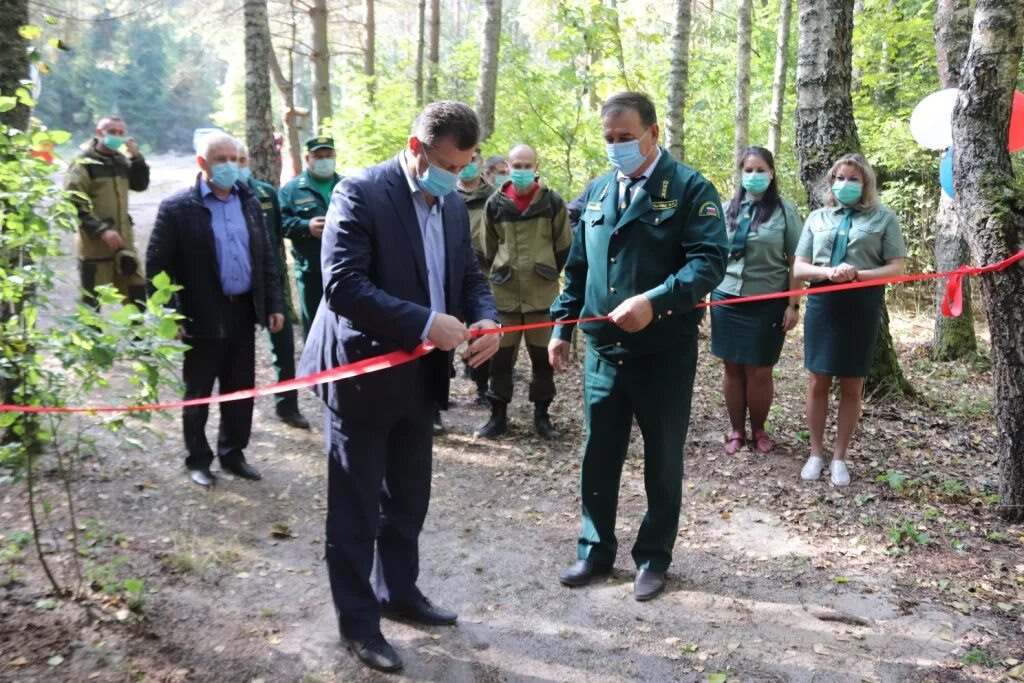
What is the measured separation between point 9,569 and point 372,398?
6.34 feet

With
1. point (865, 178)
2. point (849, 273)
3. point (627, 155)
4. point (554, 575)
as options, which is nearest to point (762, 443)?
point (849, 273)

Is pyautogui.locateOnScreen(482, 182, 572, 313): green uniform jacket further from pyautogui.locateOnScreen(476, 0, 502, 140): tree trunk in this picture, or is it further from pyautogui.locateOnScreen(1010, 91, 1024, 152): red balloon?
pyautogui.locateOnScreen(476, 0, 502, 140): tree trunk

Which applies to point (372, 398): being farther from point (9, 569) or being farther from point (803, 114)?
point (803, 114)

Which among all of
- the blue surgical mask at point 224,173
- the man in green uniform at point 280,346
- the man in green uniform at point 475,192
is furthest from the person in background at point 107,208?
the man in green uniform at point 475,192

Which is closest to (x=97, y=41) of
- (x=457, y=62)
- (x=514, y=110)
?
(x=457, y=62)

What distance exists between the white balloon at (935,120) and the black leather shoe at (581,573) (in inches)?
219

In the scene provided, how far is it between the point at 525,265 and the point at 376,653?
3.61m

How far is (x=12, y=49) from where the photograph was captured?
4.38m

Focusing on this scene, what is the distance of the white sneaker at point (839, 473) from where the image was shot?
5211 mm

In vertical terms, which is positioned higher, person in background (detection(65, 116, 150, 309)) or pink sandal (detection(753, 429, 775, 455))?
person in background (detection(65, 116, 150, 309))

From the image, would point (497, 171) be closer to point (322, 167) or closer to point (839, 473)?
point (322, 167)

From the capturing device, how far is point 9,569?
11.7 feet

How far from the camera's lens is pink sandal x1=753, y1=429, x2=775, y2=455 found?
590 cm

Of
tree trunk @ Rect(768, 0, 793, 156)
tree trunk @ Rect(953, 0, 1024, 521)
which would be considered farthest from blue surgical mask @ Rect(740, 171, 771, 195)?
tree trunk @ Rect(768, 0, 793, 156)
